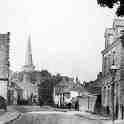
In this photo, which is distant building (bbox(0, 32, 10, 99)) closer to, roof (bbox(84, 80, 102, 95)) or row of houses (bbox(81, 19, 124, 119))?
roof (bbox(84, 80, 102, 95))

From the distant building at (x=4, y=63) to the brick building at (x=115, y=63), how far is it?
1308cm

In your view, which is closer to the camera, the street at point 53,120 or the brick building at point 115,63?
the street at point 53,120

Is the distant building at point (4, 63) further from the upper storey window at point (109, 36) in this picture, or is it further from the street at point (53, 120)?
the upper storey window at point (109, 36)

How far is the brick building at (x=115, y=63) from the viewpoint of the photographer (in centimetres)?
3334

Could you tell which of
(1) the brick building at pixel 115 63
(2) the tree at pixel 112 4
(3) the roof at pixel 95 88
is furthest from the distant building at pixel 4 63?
(2) the tree at pixel 112 4

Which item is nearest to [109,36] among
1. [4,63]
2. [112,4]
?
[4,63]

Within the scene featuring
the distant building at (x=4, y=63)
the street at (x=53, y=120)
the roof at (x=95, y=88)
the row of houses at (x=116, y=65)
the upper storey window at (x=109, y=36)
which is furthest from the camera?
the roof at (x=95, y=88)

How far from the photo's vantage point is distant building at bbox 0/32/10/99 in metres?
48.3

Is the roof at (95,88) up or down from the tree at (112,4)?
down

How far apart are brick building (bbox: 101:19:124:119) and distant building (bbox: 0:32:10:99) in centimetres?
1308

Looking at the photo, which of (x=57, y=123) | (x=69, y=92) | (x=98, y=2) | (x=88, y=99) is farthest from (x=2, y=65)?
(x=69, y=92)

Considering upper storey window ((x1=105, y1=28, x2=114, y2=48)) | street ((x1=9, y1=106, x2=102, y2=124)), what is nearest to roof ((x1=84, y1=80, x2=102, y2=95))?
upper storey window ((x1=105, y1=28, x2=114, y2=48))

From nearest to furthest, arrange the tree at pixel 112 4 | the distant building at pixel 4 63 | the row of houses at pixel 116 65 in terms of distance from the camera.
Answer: the tree at pixel 112 4 → the row of houses at pixel 116 65 → the distant building at pixel 4 63

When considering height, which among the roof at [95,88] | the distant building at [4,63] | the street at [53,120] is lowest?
the street at [53,120]
